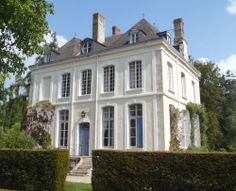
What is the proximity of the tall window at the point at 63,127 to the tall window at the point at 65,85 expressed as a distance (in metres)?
1.18

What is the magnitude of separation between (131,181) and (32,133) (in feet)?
38.8

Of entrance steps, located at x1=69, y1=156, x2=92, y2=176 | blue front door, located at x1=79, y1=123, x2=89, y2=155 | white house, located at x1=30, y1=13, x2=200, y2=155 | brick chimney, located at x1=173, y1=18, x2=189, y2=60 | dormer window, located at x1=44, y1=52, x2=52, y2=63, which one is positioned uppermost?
brick chimney, located at x1=173, y1=18, x2=189, y2=60

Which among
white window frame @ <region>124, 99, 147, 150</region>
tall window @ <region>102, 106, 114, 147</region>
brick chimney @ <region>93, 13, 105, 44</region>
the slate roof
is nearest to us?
white window frame @ <region>124, 99, 147, 150</region>

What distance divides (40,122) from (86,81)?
408 cm

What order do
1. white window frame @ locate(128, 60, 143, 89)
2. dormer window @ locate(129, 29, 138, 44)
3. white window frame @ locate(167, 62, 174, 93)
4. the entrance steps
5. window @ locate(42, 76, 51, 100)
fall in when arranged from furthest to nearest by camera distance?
window @ locate(42, 76, 51, 100)
dormer window @ locate(129, 29, 138, 44)
white window frame @ locate(167, 62, 174, 93)
white window frame @ locate(128, 60, 143, 89)
the entrance steps

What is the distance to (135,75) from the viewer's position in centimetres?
1549

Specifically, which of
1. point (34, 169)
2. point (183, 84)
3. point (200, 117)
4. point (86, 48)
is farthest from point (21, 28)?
point (200, 117)

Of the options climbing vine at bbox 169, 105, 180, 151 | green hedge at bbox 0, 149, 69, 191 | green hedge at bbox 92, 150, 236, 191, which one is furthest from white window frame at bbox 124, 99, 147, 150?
green hedge at bbox 0, 149, 69, 191

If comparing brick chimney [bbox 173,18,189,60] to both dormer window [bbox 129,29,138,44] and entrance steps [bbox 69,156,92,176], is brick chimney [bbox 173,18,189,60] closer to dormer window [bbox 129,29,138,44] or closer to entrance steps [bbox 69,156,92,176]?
dormer window [bbox 129,29,138,44]

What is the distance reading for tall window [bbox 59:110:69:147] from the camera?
1742 centimetres

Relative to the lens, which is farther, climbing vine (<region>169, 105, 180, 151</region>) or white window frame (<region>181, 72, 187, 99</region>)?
white window frame (<region>181, 72, 187, 99</region>)

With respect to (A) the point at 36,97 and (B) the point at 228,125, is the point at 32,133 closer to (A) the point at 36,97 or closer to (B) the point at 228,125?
(A) the point at 36,97

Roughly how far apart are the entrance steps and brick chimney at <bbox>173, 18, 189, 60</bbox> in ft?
31.8

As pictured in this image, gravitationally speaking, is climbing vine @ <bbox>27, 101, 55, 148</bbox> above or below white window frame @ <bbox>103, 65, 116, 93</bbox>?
below
